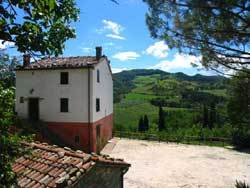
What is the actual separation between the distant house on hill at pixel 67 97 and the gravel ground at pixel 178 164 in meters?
3.03

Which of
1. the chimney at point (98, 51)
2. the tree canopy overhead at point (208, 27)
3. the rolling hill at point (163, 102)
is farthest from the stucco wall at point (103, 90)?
the tree canopy overhead at point (208, 27)

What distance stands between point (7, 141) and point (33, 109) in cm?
2725

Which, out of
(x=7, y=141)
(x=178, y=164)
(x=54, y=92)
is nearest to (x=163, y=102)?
(x=54, y=92)

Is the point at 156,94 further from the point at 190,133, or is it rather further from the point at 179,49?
the point at 179,49

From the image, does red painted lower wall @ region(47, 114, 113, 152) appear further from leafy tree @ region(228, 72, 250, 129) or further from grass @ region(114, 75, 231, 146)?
leafy tree @ region(228, 72, 250, 129)

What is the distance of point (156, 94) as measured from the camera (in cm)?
9775

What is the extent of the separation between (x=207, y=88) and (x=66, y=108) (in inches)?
2202

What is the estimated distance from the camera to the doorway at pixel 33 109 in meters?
30.2

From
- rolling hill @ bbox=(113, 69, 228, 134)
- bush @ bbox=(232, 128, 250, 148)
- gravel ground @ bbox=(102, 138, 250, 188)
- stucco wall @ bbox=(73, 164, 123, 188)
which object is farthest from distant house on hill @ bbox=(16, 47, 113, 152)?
stucco wall @ bbox=(73, 164, 123, 188)

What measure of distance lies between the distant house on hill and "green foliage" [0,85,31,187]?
79.1 feet

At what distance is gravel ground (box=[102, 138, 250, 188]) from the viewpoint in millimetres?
21203

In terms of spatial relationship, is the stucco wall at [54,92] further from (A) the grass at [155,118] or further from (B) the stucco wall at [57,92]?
(A) the grass at [155,118]

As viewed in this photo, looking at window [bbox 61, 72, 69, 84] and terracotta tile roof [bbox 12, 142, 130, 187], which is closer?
terracotta tile roof [bbox 12, 142, 130, 187]

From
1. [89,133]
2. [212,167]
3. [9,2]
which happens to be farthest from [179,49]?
[89,133]
